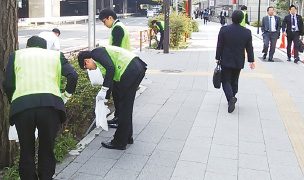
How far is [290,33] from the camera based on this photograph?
12414mm

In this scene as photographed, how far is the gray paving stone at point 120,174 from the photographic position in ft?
13.3

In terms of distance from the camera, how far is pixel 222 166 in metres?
4.41

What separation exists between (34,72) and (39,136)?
23.6 inches

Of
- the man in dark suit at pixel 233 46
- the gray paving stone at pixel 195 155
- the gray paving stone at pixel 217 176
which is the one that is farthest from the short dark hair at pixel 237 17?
the gray paving stone at pixel 217 176

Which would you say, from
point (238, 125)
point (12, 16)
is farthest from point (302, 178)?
point (12, 16)

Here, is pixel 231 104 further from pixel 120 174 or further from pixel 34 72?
pixel 34 72

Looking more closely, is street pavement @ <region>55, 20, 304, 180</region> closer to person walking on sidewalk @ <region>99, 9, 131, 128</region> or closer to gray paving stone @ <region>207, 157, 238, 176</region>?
gray paving stone @ <region>207, 157, 238, 176</region>

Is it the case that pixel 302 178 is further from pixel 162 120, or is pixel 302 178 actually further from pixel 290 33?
pixel 290 33

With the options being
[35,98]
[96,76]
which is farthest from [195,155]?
[35,98]

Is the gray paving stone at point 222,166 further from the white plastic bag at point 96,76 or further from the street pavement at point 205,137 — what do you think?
the white plastic bag at point 96,76

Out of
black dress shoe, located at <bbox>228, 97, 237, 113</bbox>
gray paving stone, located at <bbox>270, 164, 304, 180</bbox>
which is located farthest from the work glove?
black dress shoe, located at <bbox>228, 97, 237, 113</bbox>

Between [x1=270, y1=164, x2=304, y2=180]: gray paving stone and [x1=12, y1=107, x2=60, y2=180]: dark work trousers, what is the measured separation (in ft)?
7.87

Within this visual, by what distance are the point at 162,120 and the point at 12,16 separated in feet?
9.86

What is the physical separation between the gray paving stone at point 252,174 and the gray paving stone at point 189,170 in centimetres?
42
